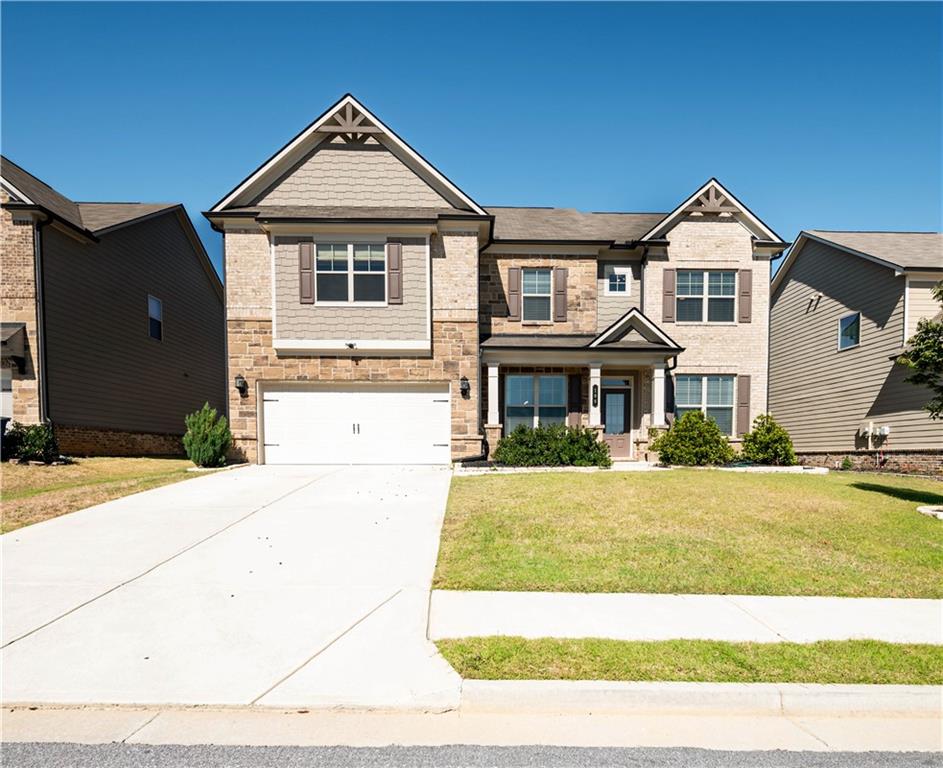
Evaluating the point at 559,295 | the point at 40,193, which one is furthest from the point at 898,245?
the point at 40,193

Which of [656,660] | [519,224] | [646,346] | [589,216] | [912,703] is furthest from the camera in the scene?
[589,216]

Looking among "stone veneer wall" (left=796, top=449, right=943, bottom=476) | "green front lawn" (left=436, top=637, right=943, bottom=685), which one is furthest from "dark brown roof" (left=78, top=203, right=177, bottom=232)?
"stone veneer wall" (left=796, top=449, right=943, bottom=476)

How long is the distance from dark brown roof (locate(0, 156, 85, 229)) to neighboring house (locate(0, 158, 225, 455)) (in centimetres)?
6

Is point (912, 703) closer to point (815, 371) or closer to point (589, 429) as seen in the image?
point (589, 429)

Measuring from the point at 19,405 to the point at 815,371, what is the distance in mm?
24426

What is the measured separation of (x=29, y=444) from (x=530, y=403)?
13.6 m

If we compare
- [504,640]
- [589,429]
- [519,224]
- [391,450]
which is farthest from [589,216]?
[504,640]

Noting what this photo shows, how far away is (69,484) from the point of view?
12.8 m

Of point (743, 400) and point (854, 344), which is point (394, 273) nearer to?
point (743, 400)

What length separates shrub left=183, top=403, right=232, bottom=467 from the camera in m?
14.0

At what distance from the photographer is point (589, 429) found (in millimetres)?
14672

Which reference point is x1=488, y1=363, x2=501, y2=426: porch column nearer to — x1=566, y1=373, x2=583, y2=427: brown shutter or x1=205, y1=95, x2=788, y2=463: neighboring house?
x1=205, y1=95, x2=788, y2=463: neighboring house

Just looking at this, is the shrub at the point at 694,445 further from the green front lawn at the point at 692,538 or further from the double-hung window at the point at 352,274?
the double-hung window at the point at 352,274

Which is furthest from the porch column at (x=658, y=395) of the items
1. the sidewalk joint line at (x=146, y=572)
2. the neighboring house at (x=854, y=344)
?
the sidewalk joint line at (x=146, y=572)
